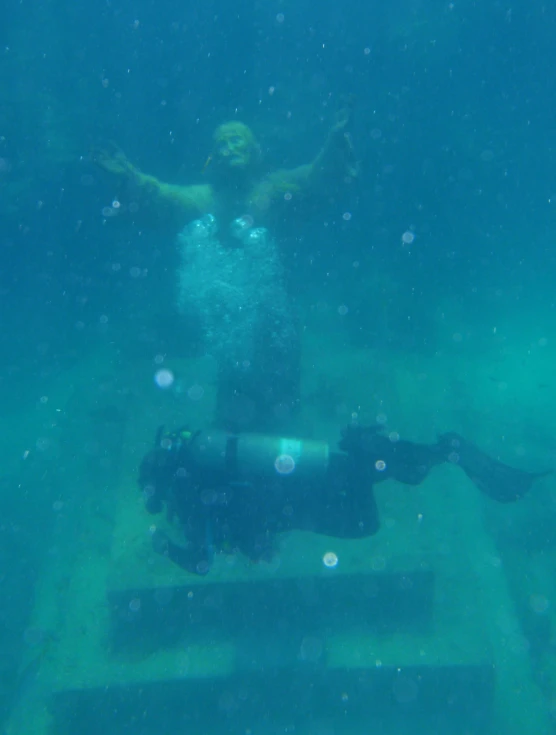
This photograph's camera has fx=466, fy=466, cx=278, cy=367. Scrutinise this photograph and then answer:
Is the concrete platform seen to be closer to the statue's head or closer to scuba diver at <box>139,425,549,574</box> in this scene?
scuba diver at <box>139,425,549,574</box>

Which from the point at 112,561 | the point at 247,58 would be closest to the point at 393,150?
the point at 247,58

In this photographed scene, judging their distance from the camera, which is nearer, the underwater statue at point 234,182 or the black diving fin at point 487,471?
the black diving fin at point 487,471

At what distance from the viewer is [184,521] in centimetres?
489

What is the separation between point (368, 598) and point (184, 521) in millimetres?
3006

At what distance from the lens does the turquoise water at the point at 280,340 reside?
19.9 ft

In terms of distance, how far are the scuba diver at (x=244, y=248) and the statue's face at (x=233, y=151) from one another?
18 mm

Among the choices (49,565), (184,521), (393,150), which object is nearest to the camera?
(184,521)

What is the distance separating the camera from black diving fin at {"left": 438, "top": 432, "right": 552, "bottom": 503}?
5.72 metres

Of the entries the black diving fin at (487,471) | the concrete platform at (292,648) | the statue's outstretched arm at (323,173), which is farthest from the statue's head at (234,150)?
the concrete platform at (292,648)

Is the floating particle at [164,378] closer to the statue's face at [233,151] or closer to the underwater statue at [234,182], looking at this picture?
the underwater statue at [234,182]

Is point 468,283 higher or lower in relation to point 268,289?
lower

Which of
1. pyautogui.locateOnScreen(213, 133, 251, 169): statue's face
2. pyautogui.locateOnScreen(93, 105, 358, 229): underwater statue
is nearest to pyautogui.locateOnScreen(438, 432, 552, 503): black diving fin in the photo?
pyautogui.locateOnScreen(93, 105, 358, 229): underwater statue

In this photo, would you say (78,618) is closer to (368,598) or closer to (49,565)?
(49,565)

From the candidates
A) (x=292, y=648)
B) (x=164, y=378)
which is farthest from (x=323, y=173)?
(x=292, y=648)
